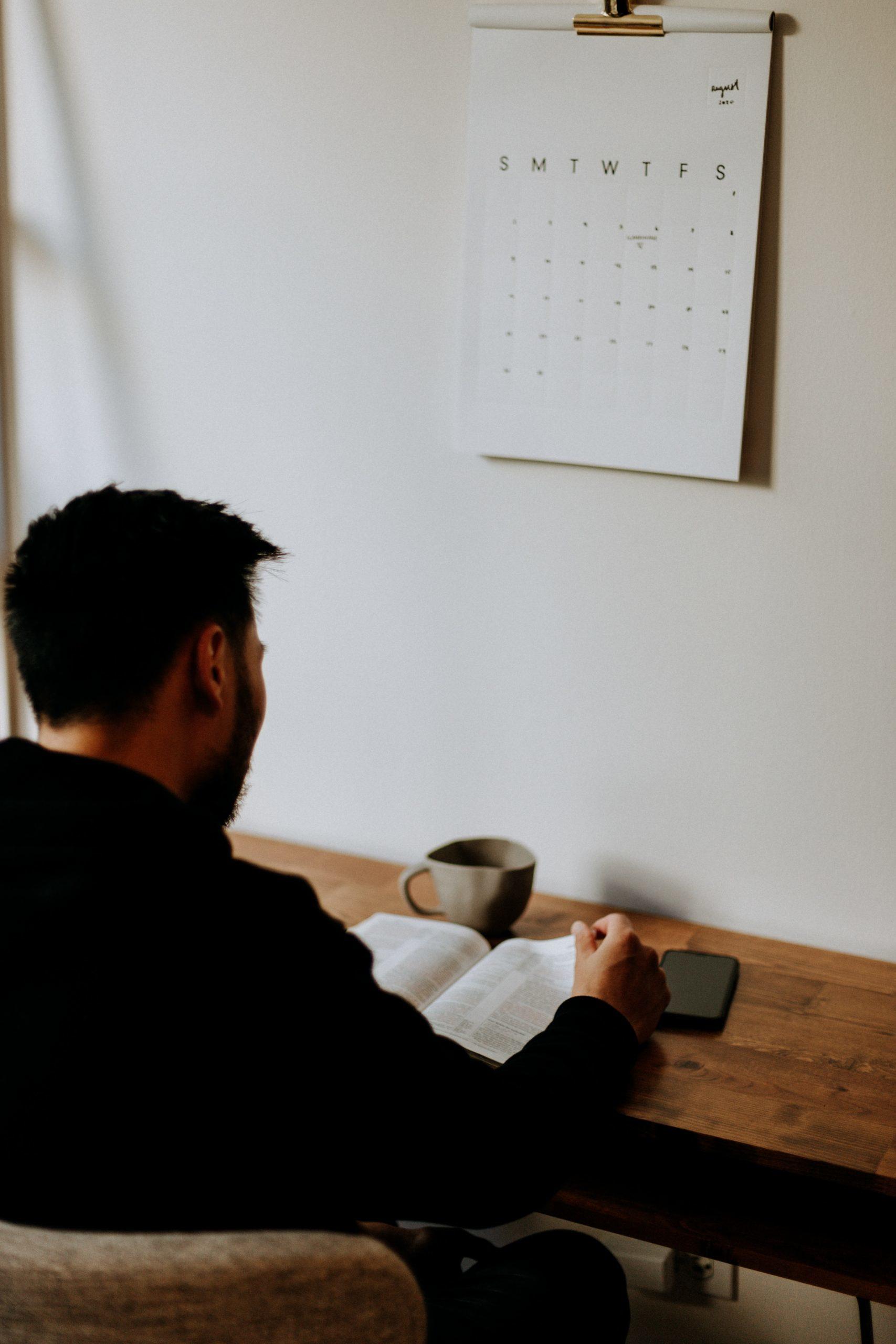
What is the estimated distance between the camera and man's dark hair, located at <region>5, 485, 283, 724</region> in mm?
907

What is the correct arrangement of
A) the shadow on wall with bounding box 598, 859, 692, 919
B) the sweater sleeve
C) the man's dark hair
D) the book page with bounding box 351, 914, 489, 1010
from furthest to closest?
the shadow on wall with bounding box 598, 859, 692, 919, the book page with bounding box 351, 914, 489, 1010, the man's dark hair, the sweater sleeve

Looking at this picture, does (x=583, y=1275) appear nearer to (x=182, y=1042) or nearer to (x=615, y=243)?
(x=182, y=1042)

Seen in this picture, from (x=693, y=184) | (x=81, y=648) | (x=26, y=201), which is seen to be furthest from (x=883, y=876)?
(x=26, y=201)

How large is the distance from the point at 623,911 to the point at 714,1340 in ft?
1.71

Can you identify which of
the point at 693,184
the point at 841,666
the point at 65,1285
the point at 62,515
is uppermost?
the point at 693,184

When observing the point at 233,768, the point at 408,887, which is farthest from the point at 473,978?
the point at 233,768

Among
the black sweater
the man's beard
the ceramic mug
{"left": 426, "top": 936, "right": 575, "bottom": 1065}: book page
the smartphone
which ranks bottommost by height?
{"left": 426, "top": 936, "right": 575, "bottom": 1065}: book page

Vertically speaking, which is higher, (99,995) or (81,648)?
(81,648)

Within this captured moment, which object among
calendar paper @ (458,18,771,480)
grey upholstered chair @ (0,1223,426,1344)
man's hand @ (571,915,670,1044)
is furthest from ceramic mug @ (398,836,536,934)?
grey upholstered chair @ (0,1223,426,1344)

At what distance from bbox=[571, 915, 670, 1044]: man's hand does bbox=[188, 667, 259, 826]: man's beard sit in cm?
37

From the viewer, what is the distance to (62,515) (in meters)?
0.96

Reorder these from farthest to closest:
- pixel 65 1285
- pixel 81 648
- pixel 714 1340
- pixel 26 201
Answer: pixel 26 201, pixel 714 1340, pixel 81 648, pixel 65 1285

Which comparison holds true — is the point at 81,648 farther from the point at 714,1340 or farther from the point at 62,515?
the point at 714,1340

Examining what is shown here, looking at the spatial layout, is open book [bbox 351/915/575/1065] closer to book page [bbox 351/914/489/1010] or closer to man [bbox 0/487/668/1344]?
book page [bbox 351/914/489/1010]
